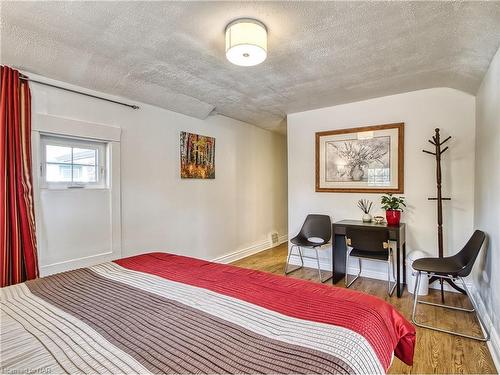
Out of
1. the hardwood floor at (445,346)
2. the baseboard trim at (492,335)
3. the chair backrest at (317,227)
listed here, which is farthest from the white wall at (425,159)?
the baseboard trim at (492,335)

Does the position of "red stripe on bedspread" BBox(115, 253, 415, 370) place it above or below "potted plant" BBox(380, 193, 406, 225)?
below

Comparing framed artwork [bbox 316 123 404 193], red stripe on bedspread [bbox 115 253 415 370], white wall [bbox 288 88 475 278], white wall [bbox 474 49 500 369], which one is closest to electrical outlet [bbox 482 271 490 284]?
white wall [bbox 474 49 500 369]

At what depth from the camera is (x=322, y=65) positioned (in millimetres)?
2428

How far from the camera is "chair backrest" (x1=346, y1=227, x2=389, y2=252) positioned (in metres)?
2.92

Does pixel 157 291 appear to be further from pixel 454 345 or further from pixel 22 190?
pixel 454 345

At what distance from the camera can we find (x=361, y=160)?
3.56m

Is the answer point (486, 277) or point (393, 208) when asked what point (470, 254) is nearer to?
point (486, 277)

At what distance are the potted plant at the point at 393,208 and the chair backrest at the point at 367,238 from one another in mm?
269

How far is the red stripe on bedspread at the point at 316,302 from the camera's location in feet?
3.61

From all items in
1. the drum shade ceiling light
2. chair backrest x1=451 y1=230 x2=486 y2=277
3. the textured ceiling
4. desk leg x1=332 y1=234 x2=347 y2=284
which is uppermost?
the textured ceiling

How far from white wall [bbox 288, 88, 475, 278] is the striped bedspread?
2273 millimetres

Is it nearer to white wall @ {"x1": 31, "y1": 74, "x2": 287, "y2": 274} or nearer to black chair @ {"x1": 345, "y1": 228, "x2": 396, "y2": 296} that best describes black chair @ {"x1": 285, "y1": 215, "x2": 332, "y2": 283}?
black chair @ {"x1": 345, "y1": 228, "x2": 396, "y2": 296}

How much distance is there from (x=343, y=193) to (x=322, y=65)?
1.83m

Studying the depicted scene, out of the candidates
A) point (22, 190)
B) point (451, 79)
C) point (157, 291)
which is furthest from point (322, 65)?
point (22, 190)
